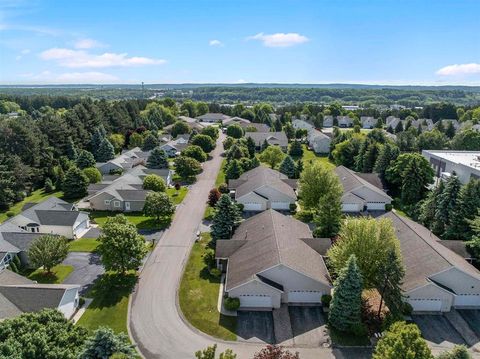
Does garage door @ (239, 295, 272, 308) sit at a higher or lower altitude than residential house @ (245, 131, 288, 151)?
lower

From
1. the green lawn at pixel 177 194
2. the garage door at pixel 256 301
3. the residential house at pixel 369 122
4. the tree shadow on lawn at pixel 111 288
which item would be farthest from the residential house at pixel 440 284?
the residential house at pixel 369 122

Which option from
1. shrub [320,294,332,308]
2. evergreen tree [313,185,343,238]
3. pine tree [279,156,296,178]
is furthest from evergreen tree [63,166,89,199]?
shrub [320,294,332,308]

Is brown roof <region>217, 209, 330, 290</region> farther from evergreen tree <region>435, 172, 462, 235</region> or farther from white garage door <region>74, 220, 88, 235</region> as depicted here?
white garage door <region>74, 220, 88, 235</region>

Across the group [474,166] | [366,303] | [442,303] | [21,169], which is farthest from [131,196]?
[474,166]

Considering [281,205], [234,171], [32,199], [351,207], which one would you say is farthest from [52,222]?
[351,207]

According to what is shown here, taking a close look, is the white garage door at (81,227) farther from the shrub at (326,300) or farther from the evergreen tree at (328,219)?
the shrub at (326,300)
